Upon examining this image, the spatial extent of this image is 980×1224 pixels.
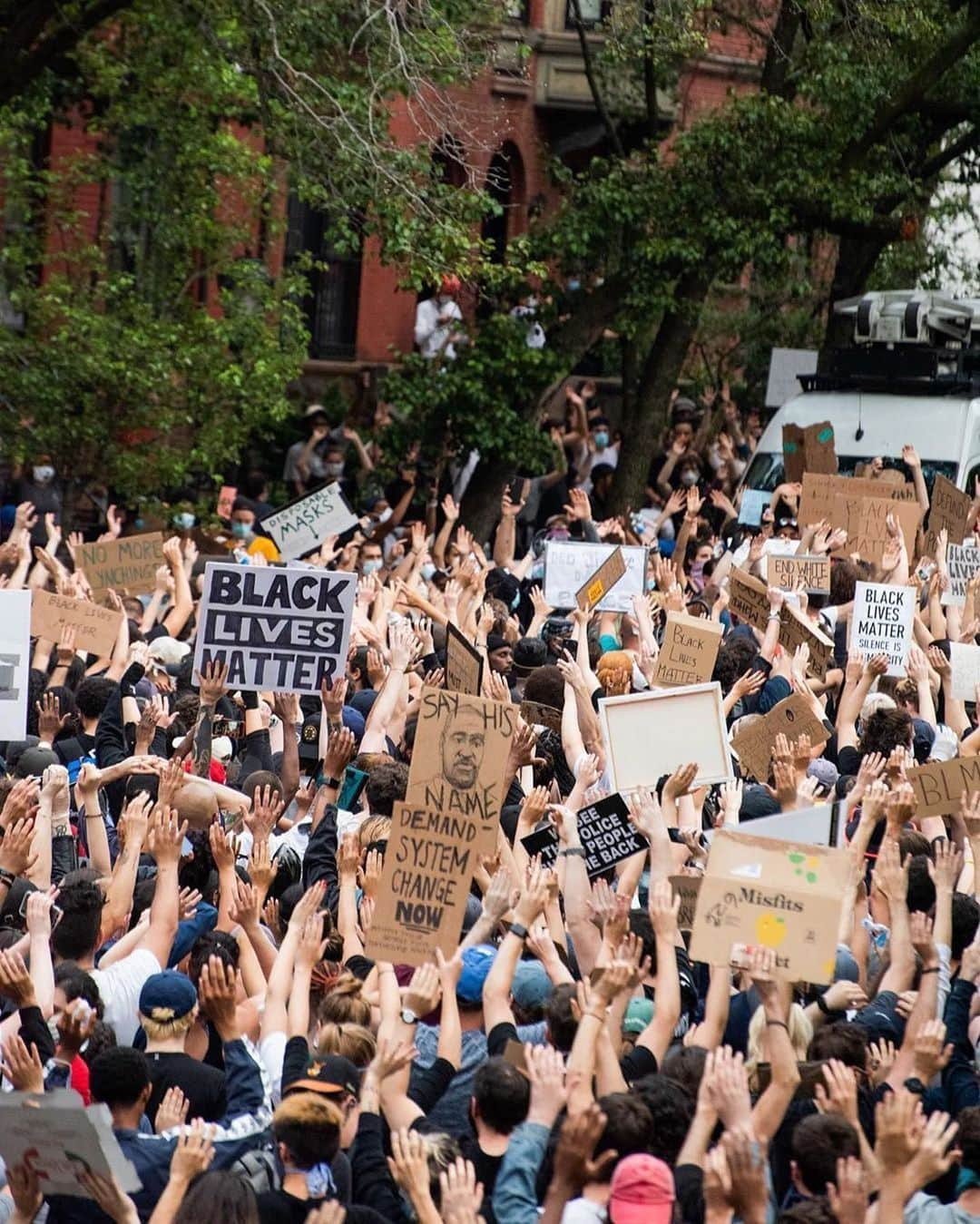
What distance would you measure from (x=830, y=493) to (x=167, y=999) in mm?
10204

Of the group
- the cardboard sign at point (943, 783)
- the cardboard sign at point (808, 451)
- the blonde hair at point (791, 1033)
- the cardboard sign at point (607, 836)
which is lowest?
the blonde hair at point (791, 1033)

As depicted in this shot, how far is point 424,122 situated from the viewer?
914 inches

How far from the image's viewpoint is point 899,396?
18.3 m

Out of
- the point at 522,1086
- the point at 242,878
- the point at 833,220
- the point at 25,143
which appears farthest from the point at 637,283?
the point at 522,1086

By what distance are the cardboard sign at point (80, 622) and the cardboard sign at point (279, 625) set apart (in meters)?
1.20

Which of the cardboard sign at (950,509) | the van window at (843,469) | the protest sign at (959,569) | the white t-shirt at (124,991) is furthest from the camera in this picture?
the van window at (843,469)

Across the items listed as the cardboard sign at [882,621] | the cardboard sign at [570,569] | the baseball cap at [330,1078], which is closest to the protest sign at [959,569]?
the cardboard sign at [882,621]

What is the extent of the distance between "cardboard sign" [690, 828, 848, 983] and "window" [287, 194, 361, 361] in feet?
69.9

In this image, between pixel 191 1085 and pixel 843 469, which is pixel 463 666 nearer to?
pixel 191 1085

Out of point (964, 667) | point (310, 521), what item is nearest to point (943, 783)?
point (964, 667)

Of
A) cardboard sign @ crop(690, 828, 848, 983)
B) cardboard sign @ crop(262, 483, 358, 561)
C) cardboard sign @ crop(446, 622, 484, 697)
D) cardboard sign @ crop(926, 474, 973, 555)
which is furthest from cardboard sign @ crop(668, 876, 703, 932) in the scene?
cardboard sign @ crop(262, 483, 358, 561)

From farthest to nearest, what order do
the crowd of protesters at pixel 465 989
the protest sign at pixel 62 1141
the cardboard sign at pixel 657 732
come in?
1. the cardboard sign at pixel 657 732
2. the crowd of protesters at pixel 465 989
3. the protest sign at pixel 62 1141

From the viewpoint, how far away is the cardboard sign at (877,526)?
1505cm

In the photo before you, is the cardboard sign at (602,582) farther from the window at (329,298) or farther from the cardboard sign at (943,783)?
the window at (329,298)
